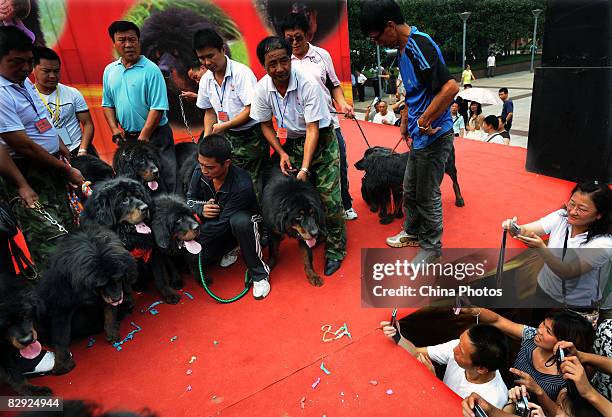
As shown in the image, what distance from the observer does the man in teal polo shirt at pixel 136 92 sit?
359 centimetres

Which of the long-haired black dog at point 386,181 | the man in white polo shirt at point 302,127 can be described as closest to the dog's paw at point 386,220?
the long-haired black dog at point 386,181

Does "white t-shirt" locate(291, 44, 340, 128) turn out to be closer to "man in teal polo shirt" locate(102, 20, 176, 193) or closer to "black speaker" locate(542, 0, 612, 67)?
"man in teal polo shirt" locate(102, 20, 176, 193)

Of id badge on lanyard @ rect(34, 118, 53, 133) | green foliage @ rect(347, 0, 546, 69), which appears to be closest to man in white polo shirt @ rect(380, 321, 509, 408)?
id badge on lanyard @ rect(34, 118, 53, 133)

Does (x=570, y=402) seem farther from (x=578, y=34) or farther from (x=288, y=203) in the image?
(x=578, y=34)

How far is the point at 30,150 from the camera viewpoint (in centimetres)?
256

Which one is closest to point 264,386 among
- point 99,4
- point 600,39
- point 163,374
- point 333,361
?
point 333,361

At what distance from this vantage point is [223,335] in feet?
8.80

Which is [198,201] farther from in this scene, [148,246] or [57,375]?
[57,375]

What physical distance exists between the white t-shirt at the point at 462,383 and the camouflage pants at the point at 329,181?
119 cm

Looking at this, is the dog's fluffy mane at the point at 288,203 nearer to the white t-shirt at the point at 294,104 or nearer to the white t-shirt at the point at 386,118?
the white t-shirt at the point at 294,104

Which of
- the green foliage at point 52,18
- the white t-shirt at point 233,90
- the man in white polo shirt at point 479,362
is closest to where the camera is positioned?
the man in white polo shirt at point 479,362

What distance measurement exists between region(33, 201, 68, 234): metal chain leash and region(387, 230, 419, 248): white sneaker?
9.21 feet

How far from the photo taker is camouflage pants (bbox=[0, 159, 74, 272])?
8.71 feet

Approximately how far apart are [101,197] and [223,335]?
1.36 meters
